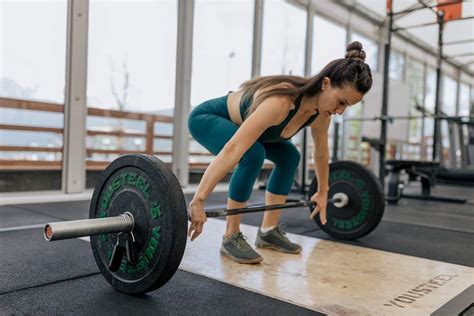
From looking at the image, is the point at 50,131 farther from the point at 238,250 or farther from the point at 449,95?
the point at 449,95


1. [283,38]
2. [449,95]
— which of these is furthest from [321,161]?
[449,95]

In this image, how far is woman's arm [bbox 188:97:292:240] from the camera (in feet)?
3.69

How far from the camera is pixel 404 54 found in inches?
280

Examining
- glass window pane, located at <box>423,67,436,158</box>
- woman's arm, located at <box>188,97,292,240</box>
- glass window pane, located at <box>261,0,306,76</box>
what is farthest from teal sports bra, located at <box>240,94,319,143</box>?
glass window pane, located at <box>423,67,436,158</box>

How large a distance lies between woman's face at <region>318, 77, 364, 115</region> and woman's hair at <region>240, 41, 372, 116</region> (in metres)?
0.01

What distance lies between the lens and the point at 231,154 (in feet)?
3.83

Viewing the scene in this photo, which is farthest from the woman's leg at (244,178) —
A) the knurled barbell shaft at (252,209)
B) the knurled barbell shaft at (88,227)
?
the knurled barbell shaft at (88,227)

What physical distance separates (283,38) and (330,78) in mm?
3890

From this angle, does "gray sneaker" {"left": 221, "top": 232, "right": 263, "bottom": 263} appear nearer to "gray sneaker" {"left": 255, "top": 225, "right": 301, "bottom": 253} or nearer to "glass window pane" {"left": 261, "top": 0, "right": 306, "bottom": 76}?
"gray sneaker" {"left": 255, "top": 225, "right": 301, "bottom": 253}

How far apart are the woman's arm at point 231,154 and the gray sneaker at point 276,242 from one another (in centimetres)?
62

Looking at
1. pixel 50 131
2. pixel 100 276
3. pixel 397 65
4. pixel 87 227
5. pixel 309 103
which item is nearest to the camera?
pixel 87 227

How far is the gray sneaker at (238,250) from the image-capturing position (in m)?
1.52

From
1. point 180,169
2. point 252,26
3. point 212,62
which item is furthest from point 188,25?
point 180,169

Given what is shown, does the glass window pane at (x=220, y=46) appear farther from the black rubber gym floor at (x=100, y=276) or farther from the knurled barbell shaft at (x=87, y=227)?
the knurled barbell shaft at (x=87, y=227)
